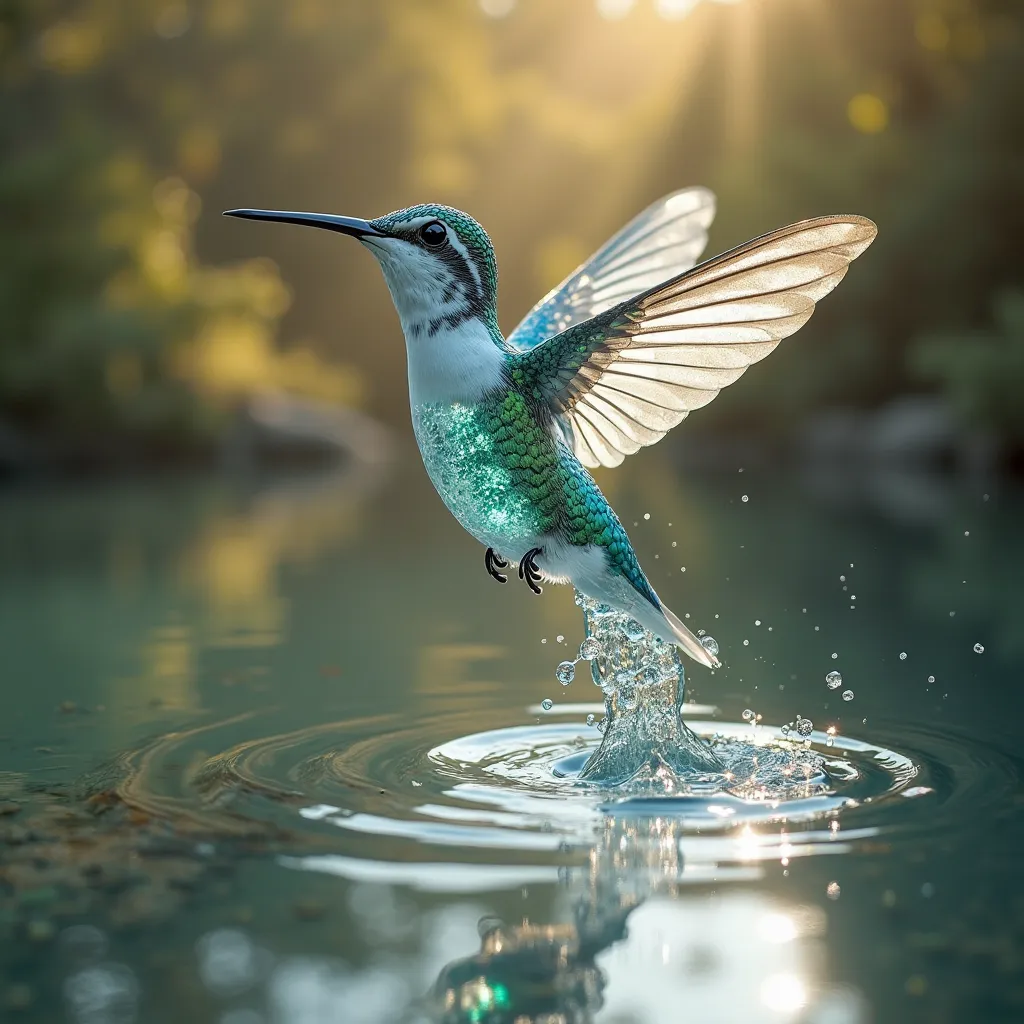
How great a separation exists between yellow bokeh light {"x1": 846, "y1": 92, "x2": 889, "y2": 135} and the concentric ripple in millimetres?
22624

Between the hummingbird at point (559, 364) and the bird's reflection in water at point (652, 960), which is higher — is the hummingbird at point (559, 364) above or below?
above

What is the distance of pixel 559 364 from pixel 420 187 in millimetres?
30166

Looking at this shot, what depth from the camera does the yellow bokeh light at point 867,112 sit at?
84.9 feet

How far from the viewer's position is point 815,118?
26.0m

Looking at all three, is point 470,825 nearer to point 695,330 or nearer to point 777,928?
point 777,928

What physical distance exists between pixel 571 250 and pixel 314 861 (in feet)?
110


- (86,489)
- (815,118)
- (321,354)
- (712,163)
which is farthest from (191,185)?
(86,489)

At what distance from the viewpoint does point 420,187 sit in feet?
107

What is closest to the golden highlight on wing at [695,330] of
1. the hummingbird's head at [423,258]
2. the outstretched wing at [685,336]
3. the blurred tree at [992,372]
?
the outstretched wing at [685,336]

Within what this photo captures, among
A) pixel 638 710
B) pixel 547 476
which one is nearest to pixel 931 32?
pixel 638 710

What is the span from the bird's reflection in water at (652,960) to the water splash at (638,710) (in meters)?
0.93

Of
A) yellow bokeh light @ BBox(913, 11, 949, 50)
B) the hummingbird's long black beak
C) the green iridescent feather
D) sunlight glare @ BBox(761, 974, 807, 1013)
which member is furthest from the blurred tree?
sunlight glare @ BBox(761, 974, 807, 1013)

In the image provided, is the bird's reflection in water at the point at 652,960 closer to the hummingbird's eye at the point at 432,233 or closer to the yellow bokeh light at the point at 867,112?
the hummingbird's eye at the point at 432,233

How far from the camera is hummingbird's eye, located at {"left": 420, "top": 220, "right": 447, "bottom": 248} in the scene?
3232 millimetres
